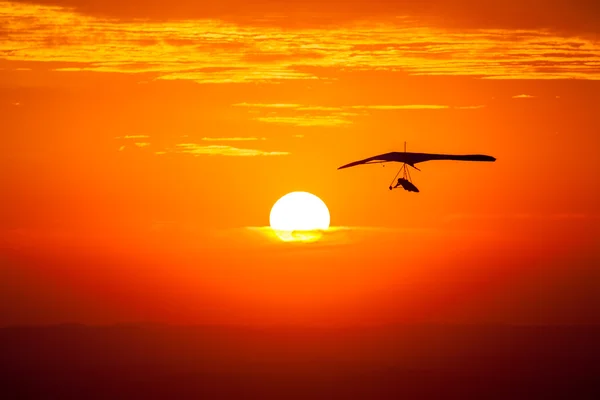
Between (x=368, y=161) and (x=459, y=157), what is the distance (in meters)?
10.8

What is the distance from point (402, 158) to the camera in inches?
5172

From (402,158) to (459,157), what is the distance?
25.8 ft

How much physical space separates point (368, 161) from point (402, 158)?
5.32 metres

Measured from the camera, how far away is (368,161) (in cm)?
12838

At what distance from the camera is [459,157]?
12669 cm
